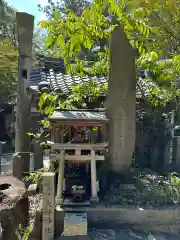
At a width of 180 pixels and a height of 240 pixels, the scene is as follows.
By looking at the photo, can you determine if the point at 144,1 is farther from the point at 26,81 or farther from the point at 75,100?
the point at 26,81

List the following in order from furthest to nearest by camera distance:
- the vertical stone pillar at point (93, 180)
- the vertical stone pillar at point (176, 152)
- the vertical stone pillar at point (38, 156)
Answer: the vertical stone pillar at point (176, 152), the vertical stone pillar at point (38, 156), the vertical stone pillar at point (93, 180)

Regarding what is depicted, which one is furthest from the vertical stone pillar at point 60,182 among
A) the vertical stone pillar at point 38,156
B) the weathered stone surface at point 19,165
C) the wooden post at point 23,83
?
the vertical stone pillar at point 38,156

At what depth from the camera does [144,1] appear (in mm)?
5055

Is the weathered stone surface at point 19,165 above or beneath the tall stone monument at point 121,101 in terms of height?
beneath

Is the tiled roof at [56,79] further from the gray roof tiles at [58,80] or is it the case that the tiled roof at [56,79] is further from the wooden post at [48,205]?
the wooden post at [48,205]

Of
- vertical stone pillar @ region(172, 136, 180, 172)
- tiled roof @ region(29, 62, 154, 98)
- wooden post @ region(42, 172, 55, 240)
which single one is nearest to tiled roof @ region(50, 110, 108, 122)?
wooden post @ region(42, 172, 55, 240)

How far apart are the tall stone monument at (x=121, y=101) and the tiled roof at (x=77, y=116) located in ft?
2.57

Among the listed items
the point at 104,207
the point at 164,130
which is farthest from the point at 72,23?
the point at 164,130

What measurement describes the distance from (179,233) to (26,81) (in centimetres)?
547

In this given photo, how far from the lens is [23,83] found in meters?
7.52

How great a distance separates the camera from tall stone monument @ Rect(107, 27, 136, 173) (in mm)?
6938

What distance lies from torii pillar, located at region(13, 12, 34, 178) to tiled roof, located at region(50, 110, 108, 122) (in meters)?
1.63

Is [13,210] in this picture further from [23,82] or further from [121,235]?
[23,82]

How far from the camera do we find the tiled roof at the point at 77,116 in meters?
5.82
